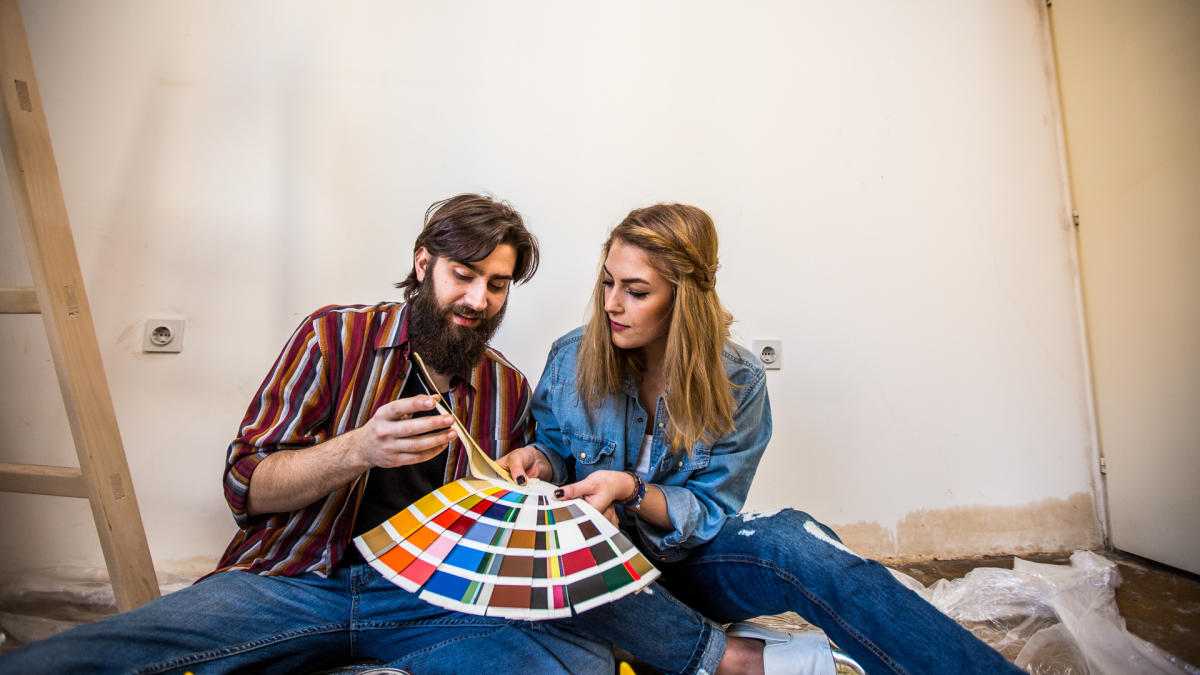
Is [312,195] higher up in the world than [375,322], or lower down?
higher up

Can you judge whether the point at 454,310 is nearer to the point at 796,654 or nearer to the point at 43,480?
the point at 43,480

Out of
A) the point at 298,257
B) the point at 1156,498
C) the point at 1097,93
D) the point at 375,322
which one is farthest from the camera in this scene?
the point at 1097,93

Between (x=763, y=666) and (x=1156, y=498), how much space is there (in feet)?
4.57

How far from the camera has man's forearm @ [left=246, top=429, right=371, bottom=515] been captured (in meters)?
0.83

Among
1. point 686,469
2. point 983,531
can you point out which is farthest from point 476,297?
point 983,531

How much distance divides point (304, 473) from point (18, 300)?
1.84ft

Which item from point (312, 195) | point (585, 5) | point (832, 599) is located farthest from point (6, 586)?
point (585, 5)

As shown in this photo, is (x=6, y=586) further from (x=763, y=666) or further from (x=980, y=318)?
(x=980, y=318)

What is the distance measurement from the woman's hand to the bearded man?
0.65 feet

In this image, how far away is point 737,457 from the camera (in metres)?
1.05

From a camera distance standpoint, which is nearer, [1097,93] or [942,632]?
[942,632]

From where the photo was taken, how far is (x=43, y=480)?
912mm

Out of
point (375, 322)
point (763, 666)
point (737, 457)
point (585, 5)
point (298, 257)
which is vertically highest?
point (585, 5)

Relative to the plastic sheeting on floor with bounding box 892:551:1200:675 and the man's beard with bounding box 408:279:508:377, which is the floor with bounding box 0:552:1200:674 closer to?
the plastic sheeting on floor with bounding box 892:551:1200:675
